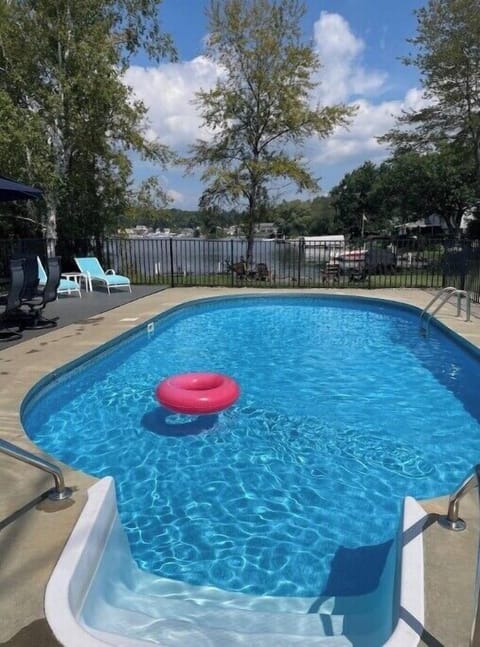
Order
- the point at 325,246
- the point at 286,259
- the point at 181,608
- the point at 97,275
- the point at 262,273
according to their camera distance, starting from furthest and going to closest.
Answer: the point at 286,259 < the point at 262,273 < the point at 325,246 < the point at 97,275 < the point at 181,608

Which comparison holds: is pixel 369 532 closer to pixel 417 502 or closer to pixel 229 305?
pixel 417 502

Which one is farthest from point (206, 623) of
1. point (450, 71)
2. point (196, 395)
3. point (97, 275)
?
point (450, 71)

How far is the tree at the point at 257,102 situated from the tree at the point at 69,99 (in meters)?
3.28

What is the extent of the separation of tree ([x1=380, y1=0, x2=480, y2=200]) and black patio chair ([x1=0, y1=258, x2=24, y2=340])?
1553 centimetres

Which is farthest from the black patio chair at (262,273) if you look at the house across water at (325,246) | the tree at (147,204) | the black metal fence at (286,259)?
the tree at (147,204)

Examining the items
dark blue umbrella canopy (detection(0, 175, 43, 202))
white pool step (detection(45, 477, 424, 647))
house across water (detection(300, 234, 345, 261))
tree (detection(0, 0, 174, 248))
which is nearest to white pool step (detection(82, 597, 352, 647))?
white pool step (detection(45, 477, 424, 647))

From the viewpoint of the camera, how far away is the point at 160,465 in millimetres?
4043

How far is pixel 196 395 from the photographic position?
14.4 ft

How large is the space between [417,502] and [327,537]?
73 centimetres

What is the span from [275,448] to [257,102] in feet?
49.6

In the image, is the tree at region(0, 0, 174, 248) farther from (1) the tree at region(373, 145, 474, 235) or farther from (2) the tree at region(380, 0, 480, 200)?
(1) the tree at region(373, 145, 474, 235)

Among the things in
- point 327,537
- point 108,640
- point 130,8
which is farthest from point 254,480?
point 130,8

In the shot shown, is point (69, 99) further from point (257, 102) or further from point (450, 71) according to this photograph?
point (450, 71)

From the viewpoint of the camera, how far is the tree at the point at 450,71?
14859 millimetres
